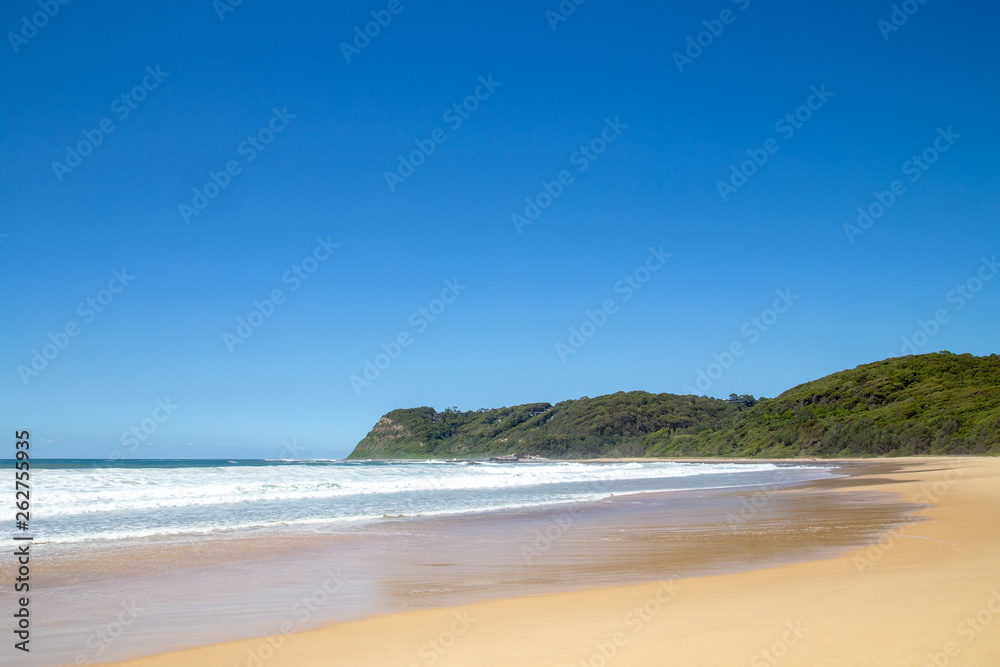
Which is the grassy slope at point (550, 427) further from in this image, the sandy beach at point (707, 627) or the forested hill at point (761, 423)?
the sandy beach at point (707, 627)

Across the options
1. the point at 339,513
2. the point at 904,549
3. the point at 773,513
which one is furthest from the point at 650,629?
the point at 339,513

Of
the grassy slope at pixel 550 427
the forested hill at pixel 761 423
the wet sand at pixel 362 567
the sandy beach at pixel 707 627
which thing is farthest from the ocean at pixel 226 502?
the grassy slope at pixel 550 427

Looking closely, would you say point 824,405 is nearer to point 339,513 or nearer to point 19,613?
point 339,513

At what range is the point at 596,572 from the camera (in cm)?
735

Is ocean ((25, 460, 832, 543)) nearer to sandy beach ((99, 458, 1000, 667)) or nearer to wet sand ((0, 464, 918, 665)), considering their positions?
wet sand ((0, 464, 918, 665))

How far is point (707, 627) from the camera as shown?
459cm

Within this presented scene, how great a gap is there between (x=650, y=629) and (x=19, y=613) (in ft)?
18.3

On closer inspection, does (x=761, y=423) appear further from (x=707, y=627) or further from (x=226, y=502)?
(x=707, y=627)

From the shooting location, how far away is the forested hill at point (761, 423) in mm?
56625

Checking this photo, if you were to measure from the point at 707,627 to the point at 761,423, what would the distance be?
280ft

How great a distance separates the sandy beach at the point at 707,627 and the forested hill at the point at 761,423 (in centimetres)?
5253

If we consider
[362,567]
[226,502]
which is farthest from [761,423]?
[362,567]

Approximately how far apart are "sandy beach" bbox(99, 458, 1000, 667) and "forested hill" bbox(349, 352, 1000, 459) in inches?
2068

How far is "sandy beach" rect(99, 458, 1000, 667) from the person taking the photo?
3.95m
